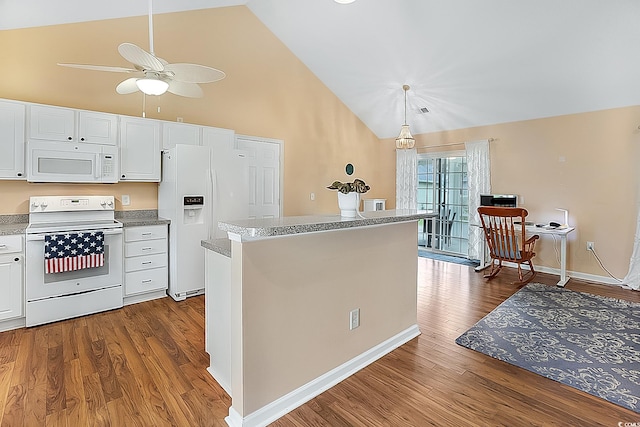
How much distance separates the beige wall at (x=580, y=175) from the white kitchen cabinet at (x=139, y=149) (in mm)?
5254

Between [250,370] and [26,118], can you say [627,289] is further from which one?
[26,118]

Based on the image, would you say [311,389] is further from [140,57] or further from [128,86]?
[128,86]

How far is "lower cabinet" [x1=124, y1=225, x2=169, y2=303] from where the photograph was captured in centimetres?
358

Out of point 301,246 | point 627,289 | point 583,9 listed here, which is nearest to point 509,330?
point 301,246

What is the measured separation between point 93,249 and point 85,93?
1.82 meters

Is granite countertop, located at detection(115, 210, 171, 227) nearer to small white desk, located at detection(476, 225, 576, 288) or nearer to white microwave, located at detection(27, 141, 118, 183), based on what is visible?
white microwave, located at detection(27, 141, 118, 183)

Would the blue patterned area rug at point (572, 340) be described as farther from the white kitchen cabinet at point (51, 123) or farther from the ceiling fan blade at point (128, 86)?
the white kitchen cabinet at point (51, 123)

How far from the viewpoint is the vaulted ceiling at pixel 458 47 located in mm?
3384

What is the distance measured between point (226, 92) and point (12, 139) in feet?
8.39

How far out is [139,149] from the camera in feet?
12.4

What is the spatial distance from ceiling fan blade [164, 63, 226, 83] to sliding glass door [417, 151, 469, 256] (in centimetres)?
492

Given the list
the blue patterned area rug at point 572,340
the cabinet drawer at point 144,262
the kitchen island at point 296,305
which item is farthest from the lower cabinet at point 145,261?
the blue patterned area rug at point 572,340

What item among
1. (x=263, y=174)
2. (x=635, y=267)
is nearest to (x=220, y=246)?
(x=263, y=174)

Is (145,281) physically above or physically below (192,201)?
below
